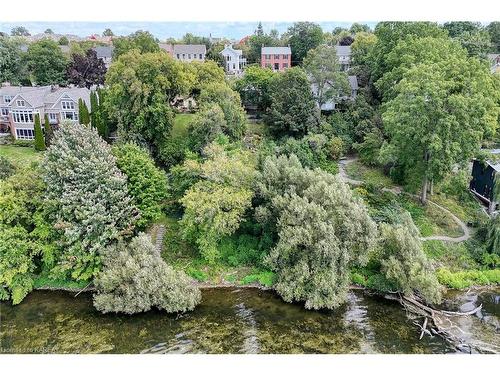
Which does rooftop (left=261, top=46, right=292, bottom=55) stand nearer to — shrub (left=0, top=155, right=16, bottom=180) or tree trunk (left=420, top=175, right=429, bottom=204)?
tree trunk (left=420, top=175, right=429, bottom=204)

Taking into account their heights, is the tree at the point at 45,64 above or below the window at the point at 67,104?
above

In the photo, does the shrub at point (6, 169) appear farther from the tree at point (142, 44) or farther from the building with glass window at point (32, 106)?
the tree at point (142, 44)

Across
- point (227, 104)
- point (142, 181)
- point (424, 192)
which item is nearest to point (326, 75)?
Answer: point (227, 104)

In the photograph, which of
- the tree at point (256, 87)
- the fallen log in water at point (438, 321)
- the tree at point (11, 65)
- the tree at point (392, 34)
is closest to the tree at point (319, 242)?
the fallen log in water at point (438, 321)

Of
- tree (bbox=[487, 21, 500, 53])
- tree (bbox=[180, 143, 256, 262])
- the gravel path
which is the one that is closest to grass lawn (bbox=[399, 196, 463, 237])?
the gravel path

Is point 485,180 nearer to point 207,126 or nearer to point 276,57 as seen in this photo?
point 207,126

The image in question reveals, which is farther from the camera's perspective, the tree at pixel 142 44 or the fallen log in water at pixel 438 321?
the tree at pixel 142 44
